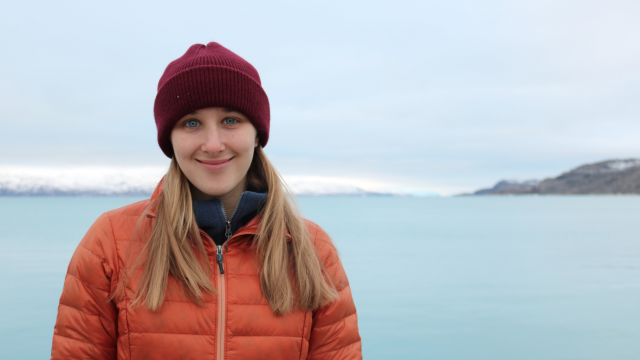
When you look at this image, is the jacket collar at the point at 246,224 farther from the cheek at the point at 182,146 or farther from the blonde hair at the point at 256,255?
the cheek at the point at 182,146

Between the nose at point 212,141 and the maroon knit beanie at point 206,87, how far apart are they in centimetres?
10

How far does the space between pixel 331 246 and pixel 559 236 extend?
31120mm

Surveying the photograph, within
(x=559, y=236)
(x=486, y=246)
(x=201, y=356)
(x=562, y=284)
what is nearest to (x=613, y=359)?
(x=562, y=284)

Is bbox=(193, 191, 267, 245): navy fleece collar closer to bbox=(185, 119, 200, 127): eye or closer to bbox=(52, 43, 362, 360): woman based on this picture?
bbox=(52, 43, 362, 360): woman

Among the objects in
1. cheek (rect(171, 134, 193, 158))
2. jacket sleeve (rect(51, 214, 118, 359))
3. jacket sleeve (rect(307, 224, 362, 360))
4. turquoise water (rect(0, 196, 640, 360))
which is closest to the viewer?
jacket sleeve (rect(51, 214, 118, 359))

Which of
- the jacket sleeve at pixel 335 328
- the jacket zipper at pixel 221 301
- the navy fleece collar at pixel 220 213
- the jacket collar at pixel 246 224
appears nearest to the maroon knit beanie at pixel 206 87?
the jacket collar at pixel 246 224

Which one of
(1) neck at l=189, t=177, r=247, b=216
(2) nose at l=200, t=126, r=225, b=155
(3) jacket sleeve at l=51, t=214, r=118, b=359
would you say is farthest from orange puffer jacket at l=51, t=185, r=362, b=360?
(2) nose at l=200, t=126, r=225, b=155

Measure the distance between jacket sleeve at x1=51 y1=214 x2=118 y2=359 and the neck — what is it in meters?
0.41

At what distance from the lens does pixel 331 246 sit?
212cm

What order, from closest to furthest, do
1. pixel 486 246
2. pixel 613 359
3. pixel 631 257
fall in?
pixel 613 359
pixel 631 257
pixel 486 246

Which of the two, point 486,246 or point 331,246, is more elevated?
point 331,246

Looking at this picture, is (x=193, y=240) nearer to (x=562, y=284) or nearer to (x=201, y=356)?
(x=201, y=356)

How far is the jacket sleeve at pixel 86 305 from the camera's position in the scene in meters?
1.71

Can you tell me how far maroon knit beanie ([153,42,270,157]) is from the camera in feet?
5.90
